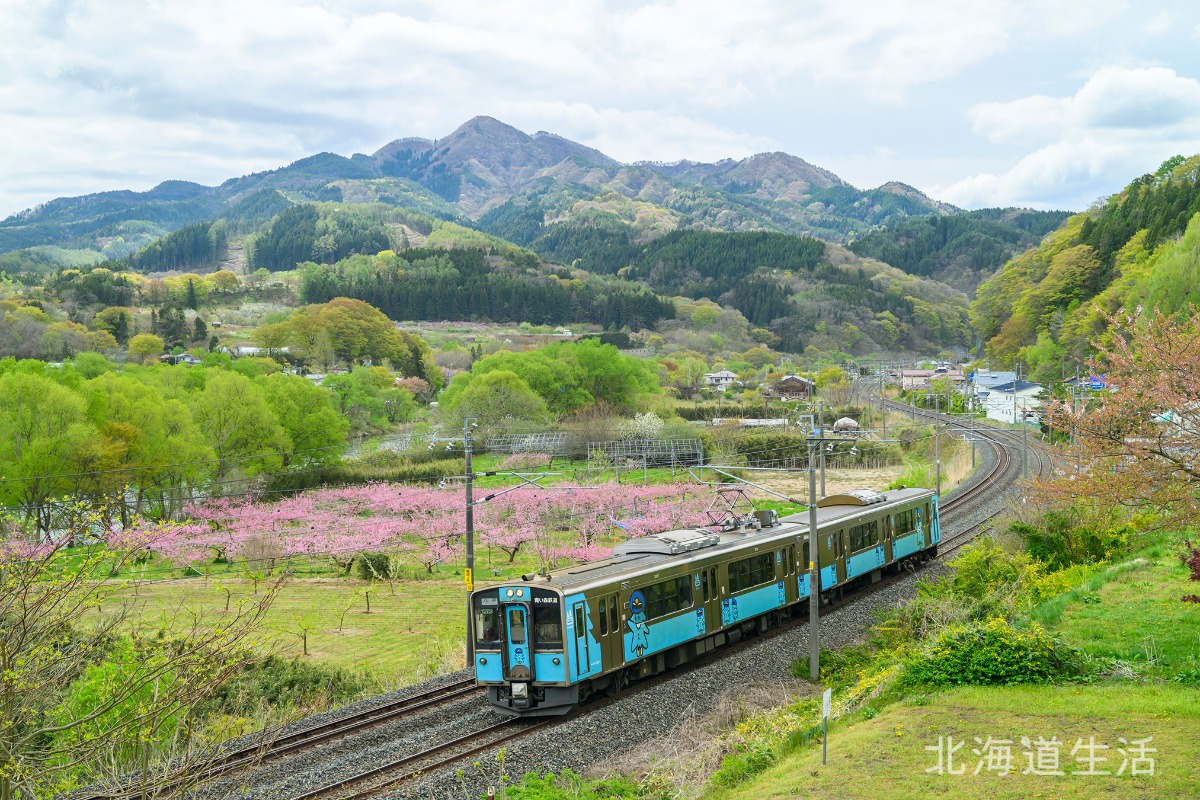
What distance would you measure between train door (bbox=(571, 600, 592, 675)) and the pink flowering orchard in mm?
21519

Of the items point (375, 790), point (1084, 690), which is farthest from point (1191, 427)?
point (375, 790)

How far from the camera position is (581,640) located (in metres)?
15.7

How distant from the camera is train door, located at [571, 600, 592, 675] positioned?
15602 mm

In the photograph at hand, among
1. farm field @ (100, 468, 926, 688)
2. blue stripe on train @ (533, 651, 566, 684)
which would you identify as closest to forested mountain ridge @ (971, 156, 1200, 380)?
farm field @ (100, 468, 926, 688)

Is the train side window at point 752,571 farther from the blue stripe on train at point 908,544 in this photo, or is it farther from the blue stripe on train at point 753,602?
the blue stripe on train at point 908,544

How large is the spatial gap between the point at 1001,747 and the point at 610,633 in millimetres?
7208

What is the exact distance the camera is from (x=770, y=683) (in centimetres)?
1767

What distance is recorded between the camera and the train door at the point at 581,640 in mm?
15602

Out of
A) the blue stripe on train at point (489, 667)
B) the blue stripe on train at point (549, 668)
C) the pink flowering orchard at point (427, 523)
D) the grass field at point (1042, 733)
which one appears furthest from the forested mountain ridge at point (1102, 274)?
the blue stripe on train at point (489, 667)

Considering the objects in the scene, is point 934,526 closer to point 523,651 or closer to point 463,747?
point 523,651

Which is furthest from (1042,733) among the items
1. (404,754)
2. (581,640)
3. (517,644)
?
(404,754)

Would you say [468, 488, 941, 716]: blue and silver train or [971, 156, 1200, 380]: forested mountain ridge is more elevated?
[971, 156, 1200, 380]: forested mountain ridge

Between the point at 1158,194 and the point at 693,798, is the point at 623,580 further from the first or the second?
the point at 1158,194

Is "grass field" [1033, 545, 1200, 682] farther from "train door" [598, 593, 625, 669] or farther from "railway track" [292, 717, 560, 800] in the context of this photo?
"railway track" [292, 717, 560, 800]
